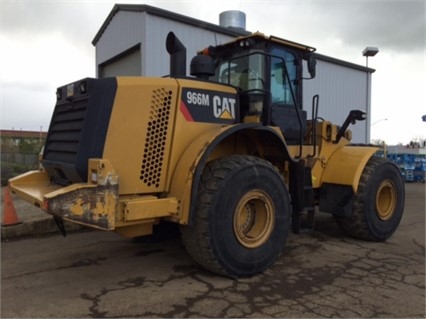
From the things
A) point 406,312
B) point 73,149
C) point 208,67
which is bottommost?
point 406,312

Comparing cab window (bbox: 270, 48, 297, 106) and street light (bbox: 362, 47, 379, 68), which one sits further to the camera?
street light (bbox: 362, 47, 379, 68)

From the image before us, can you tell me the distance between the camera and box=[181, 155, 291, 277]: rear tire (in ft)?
14.3

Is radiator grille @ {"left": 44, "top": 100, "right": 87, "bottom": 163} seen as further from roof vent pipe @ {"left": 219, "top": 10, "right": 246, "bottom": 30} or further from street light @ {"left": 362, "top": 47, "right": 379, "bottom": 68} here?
street light @ {"left": 362, "top": 47, "right": 379, "bottom": 68}

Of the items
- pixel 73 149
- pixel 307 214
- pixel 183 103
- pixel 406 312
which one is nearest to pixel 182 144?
pixel 183 103

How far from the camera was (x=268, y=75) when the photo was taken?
5.63 meters

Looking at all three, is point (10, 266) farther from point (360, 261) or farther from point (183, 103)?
point (360, 261)

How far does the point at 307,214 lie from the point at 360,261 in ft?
2.96

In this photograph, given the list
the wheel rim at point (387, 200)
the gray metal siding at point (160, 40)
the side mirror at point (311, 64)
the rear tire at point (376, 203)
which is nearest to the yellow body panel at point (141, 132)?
the side mirror at point (311, 64)

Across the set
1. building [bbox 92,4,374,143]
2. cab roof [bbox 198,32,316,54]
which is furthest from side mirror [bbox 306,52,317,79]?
building [bbox 92,4,374,143]

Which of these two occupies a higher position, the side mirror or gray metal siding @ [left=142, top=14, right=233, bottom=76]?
gray metal siding @ [left=142, top=14, right=233, bottom=76]

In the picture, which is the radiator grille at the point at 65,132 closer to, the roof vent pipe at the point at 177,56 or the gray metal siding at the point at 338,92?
the roof vent pipe at the point at 177,56

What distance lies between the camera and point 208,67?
17.1 ft

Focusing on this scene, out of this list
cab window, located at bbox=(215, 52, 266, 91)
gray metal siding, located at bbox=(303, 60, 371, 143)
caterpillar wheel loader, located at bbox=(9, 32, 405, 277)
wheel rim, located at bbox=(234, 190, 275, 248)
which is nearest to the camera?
caterpillar wheel loader, located at bbox=(9, 32, 405, 277)

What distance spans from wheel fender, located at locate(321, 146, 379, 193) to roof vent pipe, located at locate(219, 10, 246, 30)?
18.9ft
